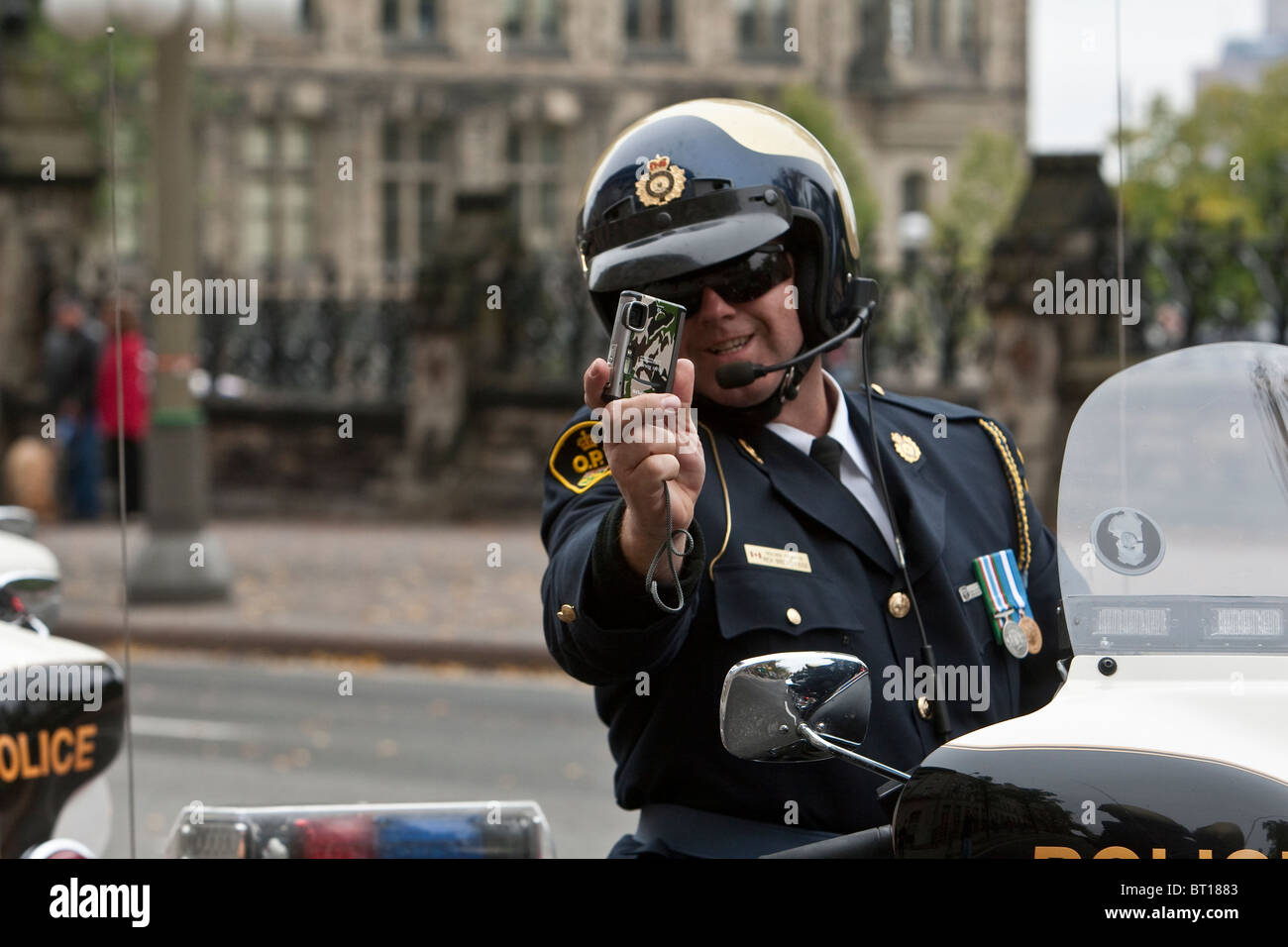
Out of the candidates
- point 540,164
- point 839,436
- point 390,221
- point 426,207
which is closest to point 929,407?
point 839,436

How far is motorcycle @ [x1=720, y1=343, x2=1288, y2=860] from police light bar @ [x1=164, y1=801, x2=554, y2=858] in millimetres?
572

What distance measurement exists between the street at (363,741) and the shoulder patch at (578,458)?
133 inches

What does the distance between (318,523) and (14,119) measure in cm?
589

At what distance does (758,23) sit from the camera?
38156mm

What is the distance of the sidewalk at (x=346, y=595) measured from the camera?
1087cm

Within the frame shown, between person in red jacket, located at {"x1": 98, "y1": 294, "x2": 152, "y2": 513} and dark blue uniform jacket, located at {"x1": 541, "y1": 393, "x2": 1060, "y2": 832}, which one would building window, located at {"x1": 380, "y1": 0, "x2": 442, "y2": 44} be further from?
dark blue uniform jacket, located at {"x1": 541, "y1": 393, "x2": 1060, "y2": 832}

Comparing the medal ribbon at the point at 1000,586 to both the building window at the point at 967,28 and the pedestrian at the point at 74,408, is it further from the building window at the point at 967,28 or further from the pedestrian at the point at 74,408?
the building window at the point at 967,28

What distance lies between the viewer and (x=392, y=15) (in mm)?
37906

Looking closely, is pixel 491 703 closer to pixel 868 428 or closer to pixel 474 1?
pixel 868 428

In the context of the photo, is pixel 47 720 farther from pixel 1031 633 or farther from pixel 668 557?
pixel 1031 633

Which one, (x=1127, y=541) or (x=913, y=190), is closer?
(x=1127, y=541)

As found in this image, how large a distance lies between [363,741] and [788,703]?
6.83 metres

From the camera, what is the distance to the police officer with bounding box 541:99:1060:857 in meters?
2.14
